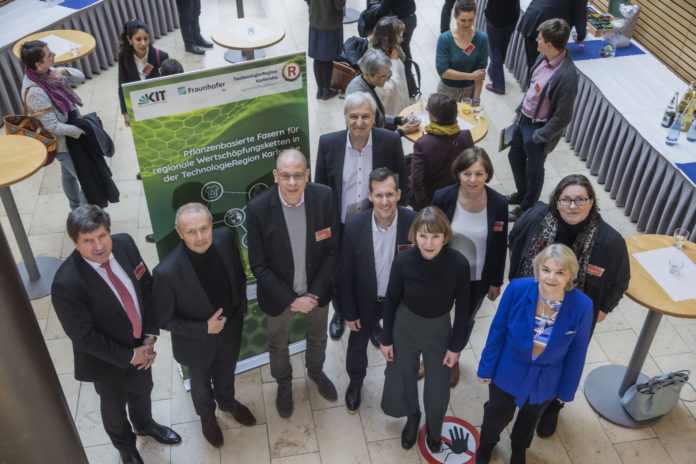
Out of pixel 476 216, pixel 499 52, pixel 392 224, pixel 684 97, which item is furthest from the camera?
pixel 499 52

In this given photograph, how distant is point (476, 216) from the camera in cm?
386

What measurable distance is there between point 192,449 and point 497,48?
5582 millimetres

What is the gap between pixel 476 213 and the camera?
12.6ft

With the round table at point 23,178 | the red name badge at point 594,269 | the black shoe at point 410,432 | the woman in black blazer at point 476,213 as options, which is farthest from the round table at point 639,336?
Answer: the round table at point 23,178

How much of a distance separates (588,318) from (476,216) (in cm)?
94

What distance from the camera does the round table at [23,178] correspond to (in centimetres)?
438

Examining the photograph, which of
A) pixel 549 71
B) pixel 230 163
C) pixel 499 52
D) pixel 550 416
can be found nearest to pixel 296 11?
pixel 499 52

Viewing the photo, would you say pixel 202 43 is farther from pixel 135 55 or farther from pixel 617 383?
pixel 617 383

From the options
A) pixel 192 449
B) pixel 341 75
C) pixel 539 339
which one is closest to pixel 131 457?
pixel 192 449

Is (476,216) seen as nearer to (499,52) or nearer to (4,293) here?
(4,293)

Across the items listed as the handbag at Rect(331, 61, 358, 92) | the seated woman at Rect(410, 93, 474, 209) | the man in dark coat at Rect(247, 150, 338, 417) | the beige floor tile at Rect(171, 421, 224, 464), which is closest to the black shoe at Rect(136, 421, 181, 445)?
the beige floor tile at Rect(171, 421, 224, 464)

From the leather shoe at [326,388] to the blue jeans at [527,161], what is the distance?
8.55 ft

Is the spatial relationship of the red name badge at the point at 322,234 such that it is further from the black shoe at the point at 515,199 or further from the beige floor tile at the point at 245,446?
the black shoe at the point at 515,199

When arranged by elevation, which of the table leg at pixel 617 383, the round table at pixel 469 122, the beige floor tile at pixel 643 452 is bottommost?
the beige floor tile at pixel 643 452
